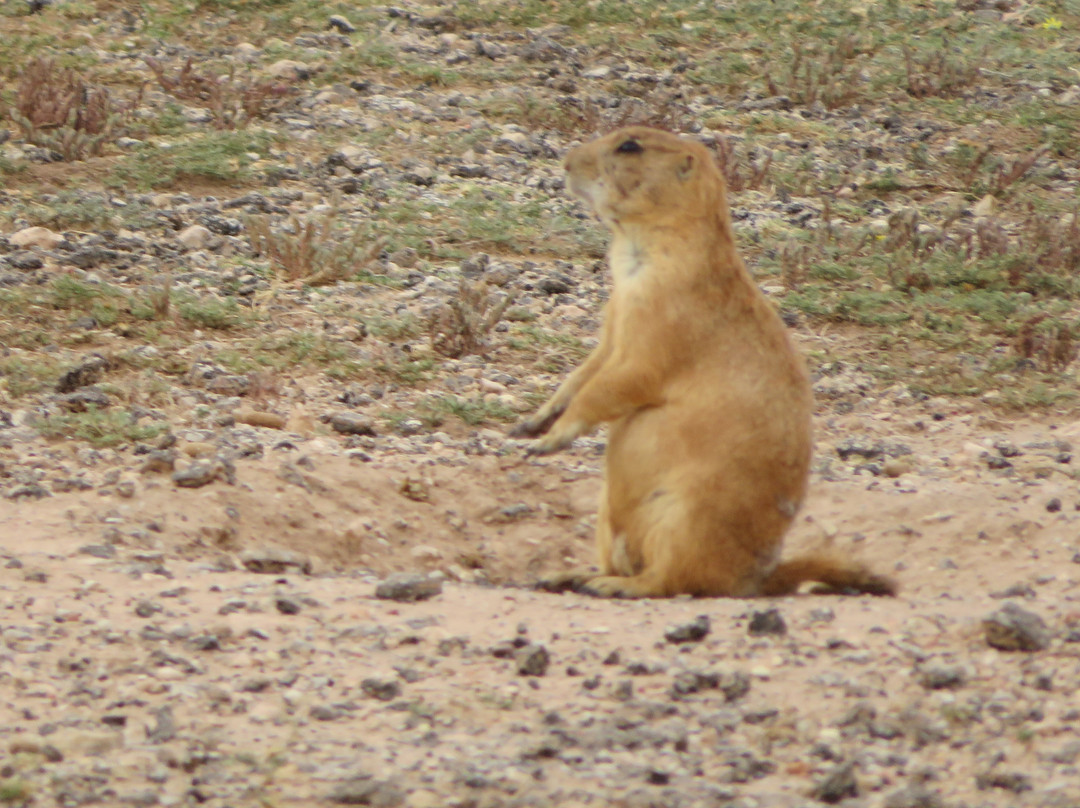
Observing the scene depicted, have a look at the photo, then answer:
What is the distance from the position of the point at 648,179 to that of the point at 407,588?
160 centimetres

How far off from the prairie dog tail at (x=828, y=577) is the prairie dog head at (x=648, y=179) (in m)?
1.13

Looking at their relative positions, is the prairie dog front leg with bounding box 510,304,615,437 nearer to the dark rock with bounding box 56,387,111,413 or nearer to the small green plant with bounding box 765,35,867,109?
the dark rock with bounding box 56,387,111,413

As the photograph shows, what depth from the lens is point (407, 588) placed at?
4543 mm

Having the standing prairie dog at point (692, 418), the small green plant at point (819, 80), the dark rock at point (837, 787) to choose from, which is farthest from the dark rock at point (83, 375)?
the small green plant at point (819, 80)

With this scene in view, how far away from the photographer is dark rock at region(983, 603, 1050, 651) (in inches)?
159

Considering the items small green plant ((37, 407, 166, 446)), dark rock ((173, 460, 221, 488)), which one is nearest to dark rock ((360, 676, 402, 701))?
dark rock ((173, 460, 221, 488))

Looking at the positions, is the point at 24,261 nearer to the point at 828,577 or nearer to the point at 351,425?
the point at 351,425

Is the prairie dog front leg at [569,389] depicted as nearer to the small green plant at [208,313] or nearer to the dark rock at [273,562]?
the dark rock at [273,562]

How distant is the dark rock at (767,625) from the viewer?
419 centimetres

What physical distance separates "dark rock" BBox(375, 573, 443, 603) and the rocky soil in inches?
0.4

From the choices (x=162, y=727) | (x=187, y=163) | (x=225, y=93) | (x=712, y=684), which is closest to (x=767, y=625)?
(x=712, y=684)

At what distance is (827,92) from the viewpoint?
10.8 meters

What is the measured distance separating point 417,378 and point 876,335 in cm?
228

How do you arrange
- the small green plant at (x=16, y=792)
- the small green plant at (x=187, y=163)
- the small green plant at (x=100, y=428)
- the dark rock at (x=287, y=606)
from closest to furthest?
the small green plant at (x=16, y=792), the dark rock at (x=287, y=606), the small green plant at (x=100, y=428), the small green plant at (x=187, y=163)
